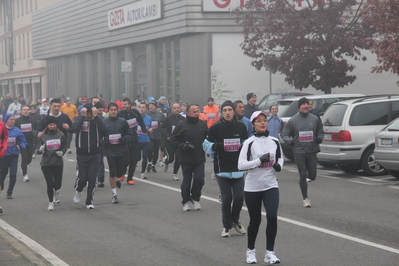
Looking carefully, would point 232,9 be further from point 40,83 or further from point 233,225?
point 40,83

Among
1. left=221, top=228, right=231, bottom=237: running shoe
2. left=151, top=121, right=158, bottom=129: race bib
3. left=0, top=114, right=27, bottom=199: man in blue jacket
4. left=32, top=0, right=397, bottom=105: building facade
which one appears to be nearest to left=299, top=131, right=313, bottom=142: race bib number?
left=221, top=228, right=231, bottom=237: running shoe

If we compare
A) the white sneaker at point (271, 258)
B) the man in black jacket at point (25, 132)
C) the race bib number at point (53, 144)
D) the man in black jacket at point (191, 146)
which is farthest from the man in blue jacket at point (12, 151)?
the white sneaker at point (271, 258)

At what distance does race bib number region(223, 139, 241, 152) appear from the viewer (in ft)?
30.7

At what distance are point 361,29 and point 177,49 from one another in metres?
10.8

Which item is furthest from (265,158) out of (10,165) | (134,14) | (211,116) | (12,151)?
(134,14)

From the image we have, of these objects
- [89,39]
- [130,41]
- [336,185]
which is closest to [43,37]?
[89,39]

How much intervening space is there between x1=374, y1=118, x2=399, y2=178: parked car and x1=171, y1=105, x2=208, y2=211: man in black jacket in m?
4.70

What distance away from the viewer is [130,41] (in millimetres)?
40688

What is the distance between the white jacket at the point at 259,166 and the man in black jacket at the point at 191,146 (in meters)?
3.43

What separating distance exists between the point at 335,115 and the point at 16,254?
9.99 metres

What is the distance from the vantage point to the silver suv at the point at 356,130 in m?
16.0

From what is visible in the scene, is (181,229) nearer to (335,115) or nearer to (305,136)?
(305,136)

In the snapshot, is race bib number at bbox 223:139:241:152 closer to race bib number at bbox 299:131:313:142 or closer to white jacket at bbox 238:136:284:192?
white jacket at bbox 238:136:284:192

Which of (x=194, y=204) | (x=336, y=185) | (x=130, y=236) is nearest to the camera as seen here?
(x=130, y=236)
